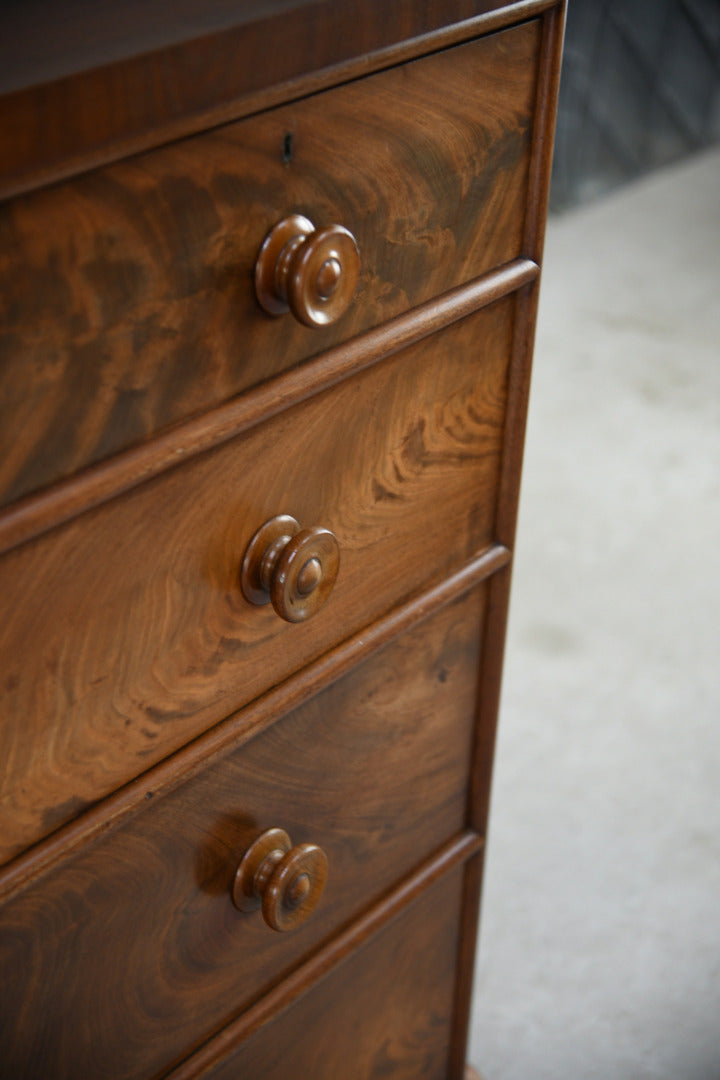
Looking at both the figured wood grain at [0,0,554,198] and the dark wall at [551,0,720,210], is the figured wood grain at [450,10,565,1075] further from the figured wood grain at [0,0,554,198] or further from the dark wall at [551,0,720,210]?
the dark wall at [551,0,720,210]

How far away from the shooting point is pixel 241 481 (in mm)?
416

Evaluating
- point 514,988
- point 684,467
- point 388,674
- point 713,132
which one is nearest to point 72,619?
point 388,674

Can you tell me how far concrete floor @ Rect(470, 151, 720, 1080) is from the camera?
95 centimetres

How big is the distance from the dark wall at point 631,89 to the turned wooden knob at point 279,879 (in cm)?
185

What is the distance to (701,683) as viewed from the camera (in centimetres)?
125

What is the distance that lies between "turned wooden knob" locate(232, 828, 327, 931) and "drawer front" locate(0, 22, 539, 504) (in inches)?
8.8

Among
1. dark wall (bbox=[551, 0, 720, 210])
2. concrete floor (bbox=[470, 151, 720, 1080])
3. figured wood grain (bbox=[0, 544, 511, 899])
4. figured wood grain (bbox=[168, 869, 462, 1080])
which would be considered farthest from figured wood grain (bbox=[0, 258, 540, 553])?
dark wall (bbox=[551, 0, 720, 210])

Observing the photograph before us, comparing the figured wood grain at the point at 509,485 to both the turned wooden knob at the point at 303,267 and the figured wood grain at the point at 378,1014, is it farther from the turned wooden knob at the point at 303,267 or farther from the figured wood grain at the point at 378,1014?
the turned wooden knob at the point at 303,267

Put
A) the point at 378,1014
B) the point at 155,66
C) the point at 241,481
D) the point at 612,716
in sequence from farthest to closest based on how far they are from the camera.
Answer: the point at 612,716 → the point at 378,1014 → the point at 241,481 → the point at 155,66

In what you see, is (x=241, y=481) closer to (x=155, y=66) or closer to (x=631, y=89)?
(x=155, y=66)

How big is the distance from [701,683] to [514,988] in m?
0.44

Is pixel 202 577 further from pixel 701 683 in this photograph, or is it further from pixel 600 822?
pixel 701 683

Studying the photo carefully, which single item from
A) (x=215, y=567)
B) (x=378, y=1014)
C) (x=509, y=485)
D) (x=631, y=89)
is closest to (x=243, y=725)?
(x=215, y=567)

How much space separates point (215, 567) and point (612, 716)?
88 centimetres
